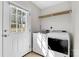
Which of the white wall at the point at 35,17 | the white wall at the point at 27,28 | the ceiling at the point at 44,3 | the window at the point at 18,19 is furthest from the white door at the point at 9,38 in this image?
the ceiling at the point at 44,3

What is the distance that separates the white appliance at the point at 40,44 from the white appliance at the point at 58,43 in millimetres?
183

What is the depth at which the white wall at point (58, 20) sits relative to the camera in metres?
2.38

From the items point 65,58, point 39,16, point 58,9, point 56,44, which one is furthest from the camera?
point 39,16

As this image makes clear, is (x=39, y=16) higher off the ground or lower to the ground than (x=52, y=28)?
higher

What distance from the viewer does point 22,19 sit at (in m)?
2.54

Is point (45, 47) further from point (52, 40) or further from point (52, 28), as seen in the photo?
point (52, 28)

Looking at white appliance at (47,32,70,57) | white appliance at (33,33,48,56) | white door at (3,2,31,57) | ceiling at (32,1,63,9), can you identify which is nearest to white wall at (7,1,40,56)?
white door at (3,2,31,57)

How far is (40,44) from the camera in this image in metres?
2.64

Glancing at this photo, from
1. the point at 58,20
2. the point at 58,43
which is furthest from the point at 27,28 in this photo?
the point at 58,43

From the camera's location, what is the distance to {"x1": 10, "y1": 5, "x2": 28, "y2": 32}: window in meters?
2.06

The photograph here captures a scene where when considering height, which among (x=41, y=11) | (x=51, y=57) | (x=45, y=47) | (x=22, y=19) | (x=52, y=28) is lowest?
(x=51, y=57)

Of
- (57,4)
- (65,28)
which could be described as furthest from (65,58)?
(57,4)

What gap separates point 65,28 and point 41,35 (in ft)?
2.65

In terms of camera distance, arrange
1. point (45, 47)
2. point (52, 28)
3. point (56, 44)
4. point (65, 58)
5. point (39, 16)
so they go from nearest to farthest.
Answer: point (65, 58) < point (56, 44) < point (45, 47) < point (52, 28) < point (39, 16)
